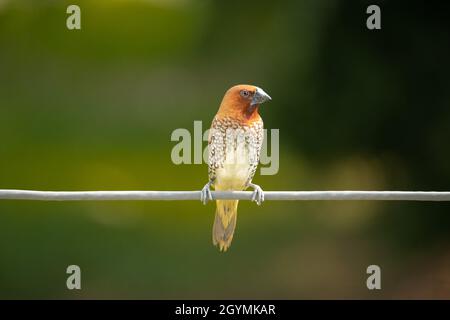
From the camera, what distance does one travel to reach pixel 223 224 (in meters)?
3.97

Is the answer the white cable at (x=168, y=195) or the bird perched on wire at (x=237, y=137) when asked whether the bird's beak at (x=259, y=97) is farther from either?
the white cable at (x=168, y=195)

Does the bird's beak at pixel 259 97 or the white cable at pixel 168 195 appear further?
the bird's beak at pixel 259 97

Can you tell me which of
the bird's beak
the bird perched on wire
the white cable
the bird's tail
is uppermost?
the bird's beak

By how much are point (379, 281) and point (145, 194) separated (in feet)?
7.49

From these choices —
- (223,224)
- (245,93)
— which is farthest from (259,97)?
(223,224)

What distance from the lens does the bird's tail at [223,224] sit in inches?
156

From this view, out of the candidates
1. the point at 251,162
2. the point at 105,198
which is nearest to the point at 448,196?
the point at 251,162

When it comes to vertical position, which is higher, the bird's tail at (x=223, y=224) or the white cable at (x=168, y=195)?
the white cable at (x=168, y=195)

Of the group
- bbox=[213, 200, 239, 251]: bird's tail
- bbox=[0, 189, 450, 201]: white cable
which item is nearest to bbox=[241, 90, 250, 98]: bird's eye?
bbox=[213, 200, 239, 251]: bird's tail

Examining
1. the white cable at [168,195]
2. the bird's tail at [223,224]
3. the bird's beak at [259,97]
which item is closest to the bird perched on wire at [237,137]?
the bird's beak at [259,97]

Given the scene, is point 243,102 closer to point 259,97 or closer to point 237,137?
point 259,97

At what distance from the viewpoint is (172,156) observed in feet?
14.9

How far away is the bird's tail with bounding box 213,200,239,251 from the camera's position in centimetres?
397

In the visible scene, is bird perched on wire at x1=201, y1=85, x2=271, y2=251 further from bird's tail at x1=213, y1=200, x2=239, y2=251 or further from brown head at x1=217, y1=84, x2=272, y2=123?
bird's tail at x1=213, y1=200, x2=239, y2=251
